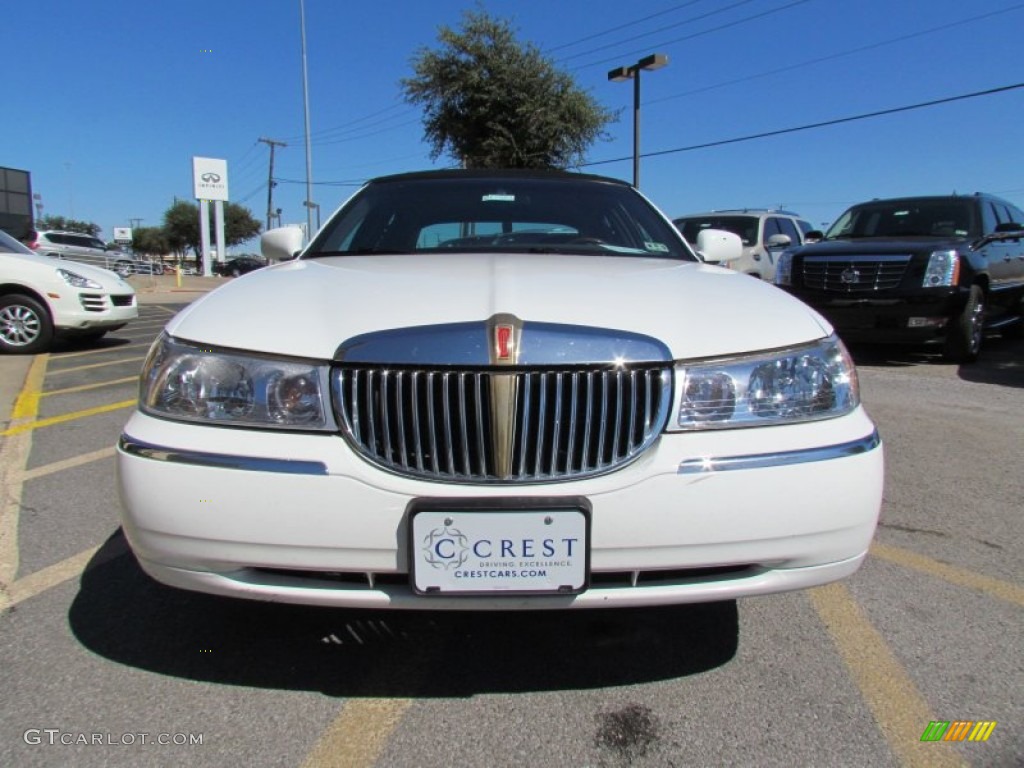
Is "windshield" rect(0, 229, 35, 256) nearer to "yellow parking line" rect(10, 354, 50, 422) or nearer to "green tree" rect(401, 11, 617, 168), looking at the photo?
"yellow parking line" rect(10, 354, 50, 422)

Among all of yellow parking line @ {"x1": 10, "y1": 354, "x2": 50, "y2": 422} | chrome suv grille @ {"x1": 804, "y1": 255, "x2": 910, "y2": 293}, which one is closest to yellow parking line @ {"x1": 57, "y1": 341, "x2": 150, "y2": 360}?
yellow parking line @ {"x1": 10, "y1": 354, "x2": 50, "y2": 422}

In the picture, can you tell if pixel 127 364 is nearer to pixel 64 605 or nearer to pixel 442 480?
pixel 64 605

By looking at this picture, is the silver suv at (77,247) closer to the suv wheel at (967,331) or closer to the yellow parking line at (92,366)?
the yellow parking line at (92,366)

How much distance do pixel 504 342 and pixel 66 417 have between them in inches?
186

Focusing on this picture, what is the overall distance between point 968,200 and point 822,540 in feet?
26.0

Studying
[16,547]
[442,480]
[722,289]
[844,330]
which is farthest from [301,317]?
[844,330]

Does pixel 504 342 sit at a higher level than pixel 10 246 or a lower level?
lower

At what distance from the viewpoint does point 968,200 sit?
313 inches

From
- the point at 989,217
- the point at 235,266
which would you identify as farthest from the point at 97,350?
the point at 235,266

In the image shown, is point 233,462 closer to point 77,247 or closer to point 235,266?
point 77,247

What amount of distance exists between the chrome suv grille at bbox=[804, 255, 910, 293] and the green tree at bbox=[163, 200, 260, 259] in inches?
2905

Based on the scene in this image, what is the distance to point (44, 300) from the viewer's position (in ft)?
26.2

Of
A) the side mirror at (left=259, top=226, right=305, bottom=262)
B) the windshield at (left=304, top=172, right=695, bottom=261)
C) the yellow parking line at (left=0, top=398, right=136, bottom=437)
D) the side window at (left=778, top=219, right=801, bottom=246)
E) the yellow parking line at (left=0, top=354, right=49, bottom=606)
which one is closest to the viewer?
the yellow parking line at (left=0, top=354, right=49, bottom=606)

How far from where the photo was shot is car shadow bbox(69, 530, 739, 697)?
6.61ft
